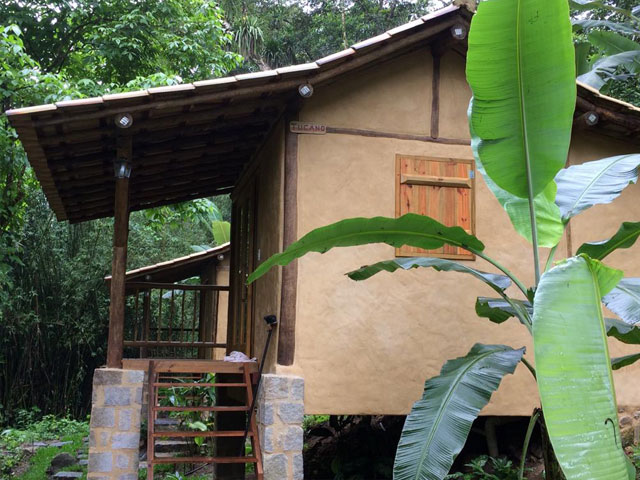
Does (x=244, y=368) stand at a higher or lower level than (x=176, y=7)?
lower

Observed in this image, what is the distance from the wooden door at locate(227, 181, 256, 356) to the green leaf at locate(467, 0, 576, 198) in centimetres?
429

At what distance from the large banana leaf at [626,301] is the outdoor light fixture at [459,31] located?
9.61 ft

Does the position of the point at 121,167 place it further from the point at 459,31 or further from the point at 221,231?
the point at 221,231

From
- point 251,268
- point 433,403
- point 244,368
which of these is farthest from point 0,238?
point 433,403

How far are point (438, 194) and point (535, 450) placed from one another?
317 cm

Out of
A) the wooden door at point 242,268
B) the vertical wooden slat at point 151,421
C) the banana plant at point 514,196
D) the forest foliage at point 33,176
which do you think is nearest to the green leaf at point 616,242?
the banana plant at point 514,196

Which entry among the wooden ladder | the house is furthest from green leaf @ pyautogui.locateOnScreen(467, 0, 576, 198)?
the wooden ladder

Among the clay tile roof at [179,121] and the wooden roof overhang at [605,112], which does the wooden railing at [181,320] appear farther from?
the wooden roof overhang at [605,112]

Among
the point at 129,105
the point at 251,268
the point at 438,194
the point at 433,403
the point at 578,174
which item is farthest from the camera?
the point at 251,268

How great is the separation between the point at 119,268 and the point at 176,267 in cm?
615

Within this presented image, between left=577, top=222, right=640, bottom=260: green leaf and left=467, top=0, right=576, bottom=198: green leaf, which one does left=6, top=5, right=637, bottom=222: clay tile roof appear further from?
left=577, top=222, right=640, bottom=260: green leaf

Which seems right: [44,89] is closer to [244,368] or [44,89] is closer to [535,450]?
[244,368]

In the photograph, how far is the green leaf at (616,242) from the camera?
4.00 meters

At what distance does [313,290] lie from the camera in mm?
5996
